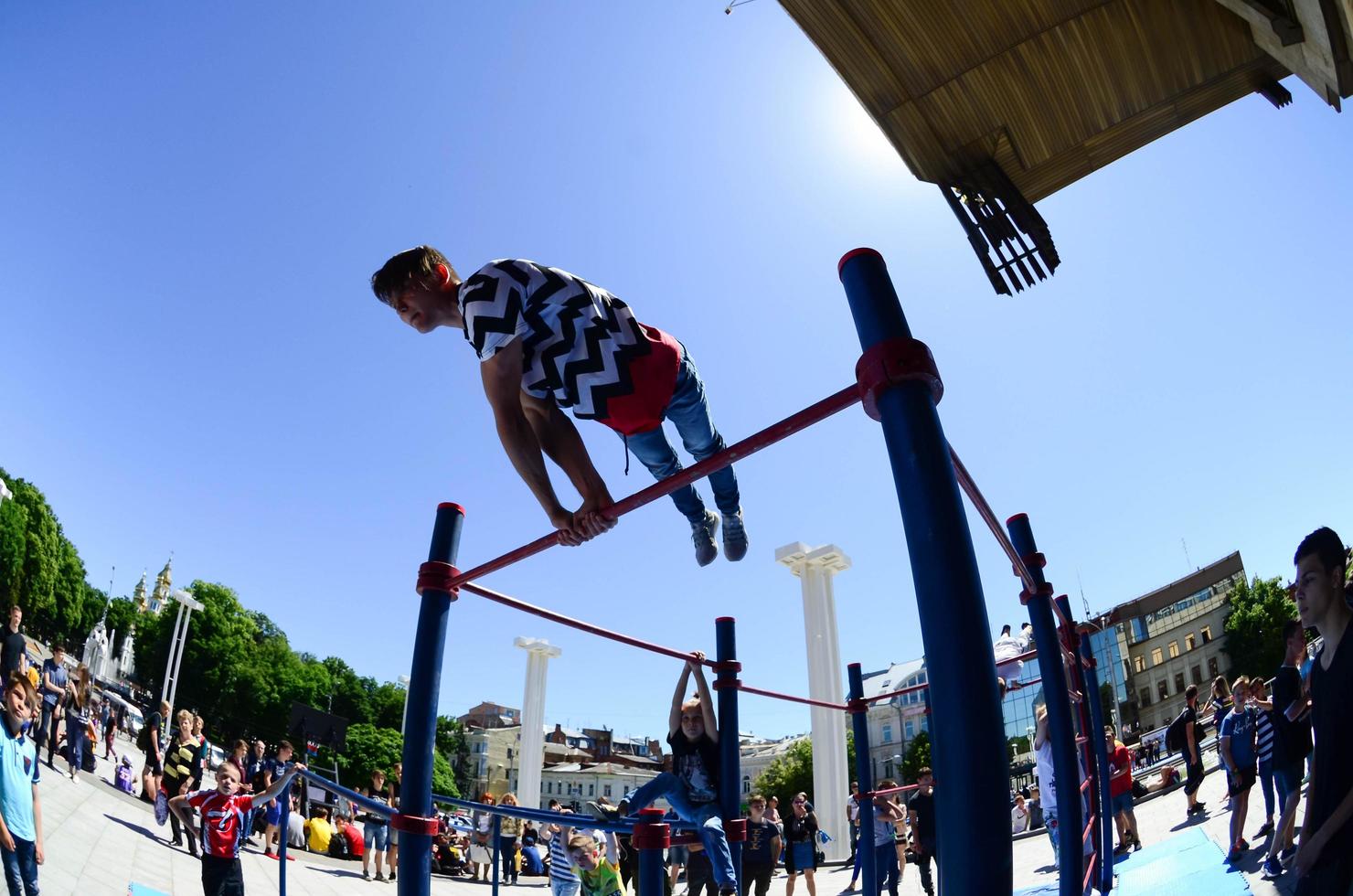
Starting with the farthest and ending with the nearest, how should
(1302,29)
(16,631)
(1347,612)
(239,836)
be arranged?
(16,631) < (239,836) < (1302,29) < (1347,612)

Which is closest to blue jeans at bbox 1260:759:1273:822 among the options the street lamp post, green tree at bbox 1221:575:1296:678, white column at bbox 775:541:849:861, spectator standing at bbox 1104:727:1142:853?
spectator standing at bbox 1104:727:1142:853

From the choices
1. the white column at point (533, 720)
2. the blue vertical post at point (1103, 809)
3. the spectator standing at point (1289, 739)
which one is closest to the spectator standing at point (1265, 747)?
the spectator standing at point (1289, 739)

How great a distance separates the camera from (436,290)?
2.60 metres

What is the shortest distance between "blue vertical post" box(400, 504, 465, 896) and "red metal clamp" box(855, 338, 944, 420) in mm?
1678

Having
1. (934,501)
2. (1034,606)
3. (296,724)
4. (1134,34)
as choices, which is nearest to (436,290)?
(934,501)

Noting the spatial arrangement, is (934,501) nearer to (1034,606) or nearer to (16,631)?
(1034,606)

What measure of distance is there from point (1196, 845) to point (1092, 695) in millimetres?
1839

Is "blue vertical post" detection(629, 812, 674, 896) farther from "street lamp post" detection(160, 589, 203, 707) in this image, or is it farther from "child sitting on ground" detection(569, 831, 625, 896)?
"street lamp post" detection(160, 589, 203, 707)

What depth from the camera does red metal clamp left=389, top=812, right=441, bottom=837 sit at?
234 cm

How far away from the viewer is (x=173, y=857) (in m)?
8.05

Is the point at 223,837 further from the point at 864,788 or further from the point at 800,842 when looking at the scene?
the point at 800,842

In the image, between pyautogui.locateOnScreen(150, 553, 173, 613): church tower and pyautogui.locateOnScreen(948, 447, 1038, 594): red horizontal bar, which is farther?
pyautogui.locateOnScreen(150, 553, 173, 613): church tower

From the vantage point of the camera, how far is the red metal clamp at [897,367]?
1368 mm

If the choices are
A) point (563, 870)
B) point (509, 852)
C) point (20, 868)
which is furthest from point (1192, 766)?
point (20, 868)
